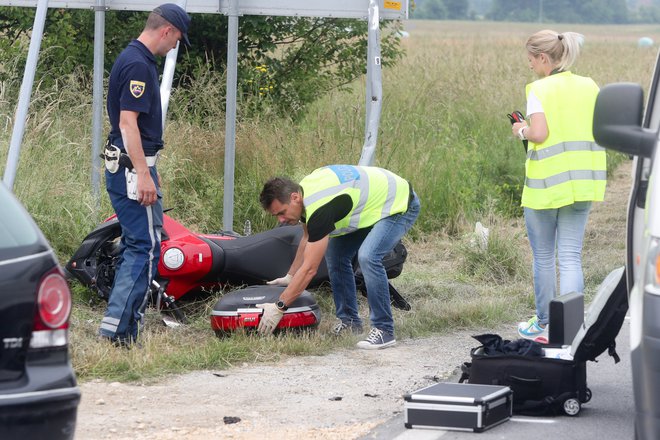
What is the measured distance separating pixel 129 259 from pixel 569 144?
2593 mm

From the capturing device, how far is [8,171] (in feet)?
25.6

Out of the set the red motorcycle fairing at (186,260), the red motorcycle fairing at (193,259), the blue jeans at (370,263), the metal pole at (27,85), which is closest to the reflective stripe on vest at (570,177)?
the blue jeans at (370,263)

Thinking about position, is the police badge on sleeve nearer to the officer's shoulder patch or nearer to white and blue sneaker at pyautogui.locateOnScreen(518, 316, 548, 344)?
the officer's shoulder patch

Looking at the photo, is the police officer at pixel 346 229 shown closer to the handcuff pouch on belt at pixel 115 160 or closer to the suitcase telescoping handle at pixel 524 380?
the handcuff pouch on belt at pixel 115 160

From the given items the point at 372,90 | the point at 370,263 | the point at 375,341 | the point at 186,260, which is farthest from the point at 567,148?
the point at 186,260

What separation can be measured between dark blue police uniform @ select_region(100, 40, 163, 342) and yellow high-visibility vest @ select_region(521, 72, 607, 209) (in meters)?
2.21

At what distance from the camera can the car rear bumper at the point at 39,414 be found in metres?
3.89

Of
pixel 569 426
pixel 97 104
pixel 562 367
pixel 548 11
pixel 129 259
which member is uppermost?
pixel 548 11

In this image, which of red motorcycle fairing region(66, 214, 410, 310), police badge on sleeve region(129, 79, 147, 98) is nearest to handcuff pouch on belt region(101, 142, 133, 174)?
police badge on sleeve region(129, 79, 147, 98)

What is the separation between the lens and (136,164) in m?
6.77

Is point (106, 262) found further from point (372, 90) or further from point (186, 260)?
point (372, 90)

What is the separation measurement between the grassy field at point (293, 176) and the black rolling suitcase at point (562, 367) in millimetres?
1509

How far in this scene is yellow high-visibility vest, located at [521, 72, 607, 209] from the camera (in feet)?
23.3

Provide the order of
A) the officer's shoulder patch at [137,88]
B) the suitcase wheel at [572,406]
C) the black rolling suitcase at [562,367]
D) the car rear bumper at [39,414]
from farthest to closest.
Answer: the officer's shoulder patch at [137,88] < the suitcase wheel at [572,406] < the black rolling suitcase at [562,367] < the car rear bumper at [39,414]
